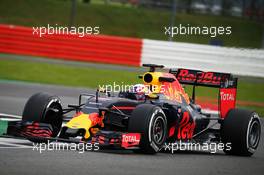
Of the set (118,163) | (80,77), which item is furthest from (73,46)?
(118,163)

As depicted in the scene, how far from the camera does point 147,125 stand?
10.9 metres

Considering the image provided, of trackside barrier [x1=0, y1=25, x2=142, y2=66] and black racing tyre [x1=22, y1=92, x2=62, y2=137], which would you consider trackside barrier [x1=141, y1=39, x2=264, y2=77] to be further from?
black racing tyre [x1=22, y1=92, x2=62, y2=137]

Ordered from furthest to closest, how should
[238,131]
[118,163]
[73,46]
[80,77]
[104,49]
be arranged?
[73,46] < [104,49] < [80,77] < [238,131] < [118,163]

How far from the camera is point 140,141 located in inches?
428

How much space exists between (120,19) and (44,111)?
30.9m

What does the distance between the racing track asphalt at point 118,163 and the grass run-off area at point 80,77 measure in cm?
1030

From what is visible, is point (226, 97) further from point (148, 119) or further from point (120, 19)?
point (120, 19)

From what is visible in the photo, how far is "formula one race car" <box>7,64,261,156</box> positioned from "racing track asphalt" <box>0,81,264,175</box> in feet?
0.74

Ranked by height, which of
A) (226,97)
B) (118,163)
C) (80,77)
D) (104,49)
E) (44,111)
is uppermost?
(104,49)

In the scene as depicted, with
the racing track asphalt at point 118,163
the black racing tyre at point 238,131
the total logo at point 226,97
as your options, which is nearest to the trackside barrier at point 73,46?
the total logo at point 226,97

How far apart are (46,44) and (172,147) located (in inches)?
566

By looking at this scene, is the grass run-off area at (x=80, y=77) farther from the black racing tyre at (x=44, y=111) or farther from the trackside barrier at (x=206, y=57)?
the black racing tyre at (x=44, y=111)

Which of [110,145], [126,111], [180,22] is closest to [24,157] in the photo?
[110,145]

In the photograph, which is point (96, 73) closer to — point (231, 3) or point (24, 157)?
point (24, 157)
